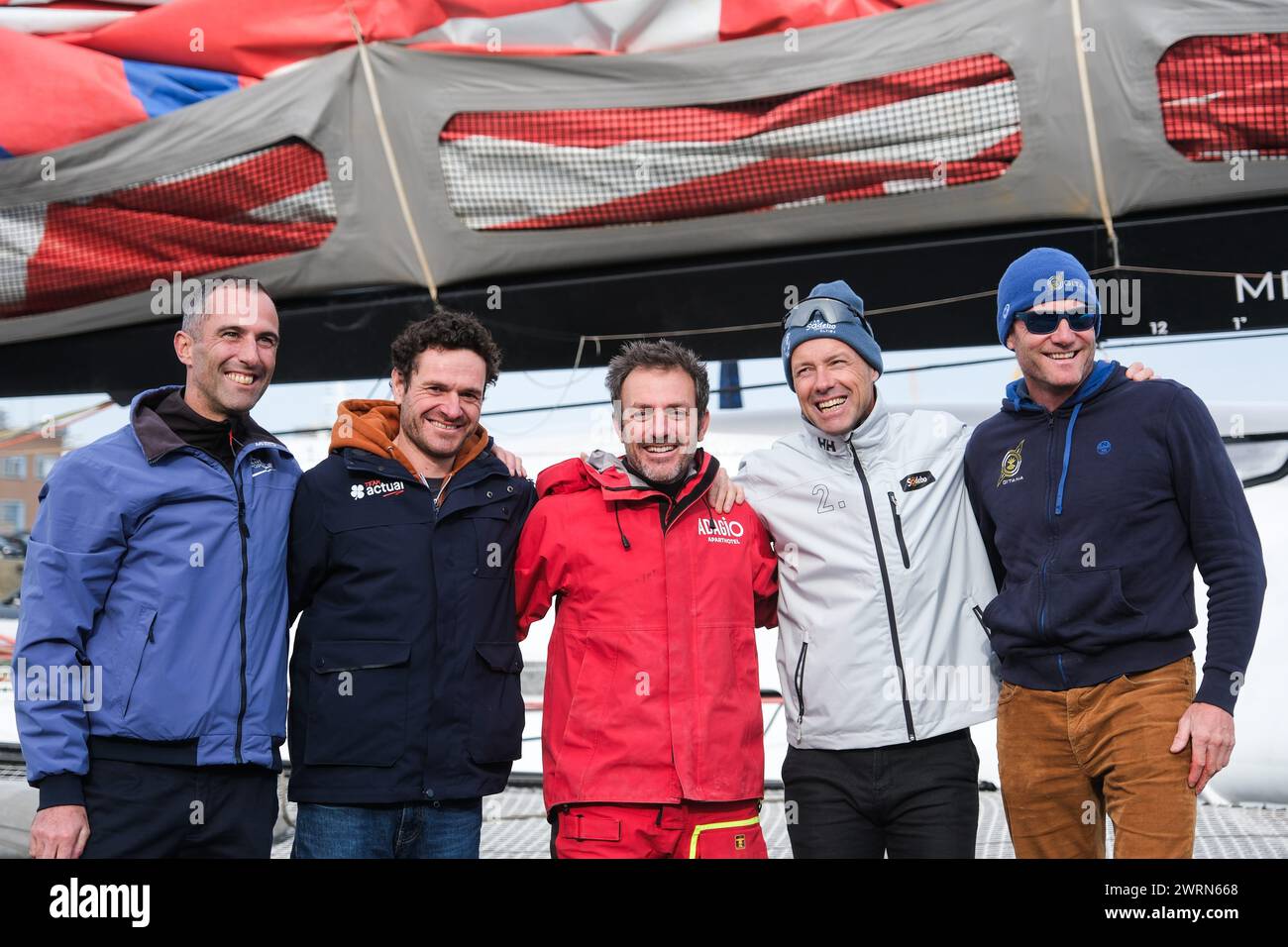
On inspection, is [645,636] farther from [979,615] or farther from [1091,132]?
[1091,132]

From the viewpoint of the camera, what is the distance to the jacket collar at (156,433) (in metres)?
2.09

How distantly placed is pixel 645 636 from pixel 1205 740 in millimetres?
967

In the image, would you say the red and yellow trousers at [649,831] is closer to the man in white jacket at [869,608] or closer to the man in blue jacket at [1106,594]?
the man in white jacket at [869,608]

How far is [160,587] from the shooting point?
2020 millimetres

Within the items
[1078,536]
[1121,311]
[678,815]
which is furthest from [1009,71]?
[678,815]

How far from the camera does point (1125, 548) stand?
1.94 m

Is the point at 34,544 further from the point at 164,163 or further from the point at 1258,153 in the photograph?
the point at 1258,153

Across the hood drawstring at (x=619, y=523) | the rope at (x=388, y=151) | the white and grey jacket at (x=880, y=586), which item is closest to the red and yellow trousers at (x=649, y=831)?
the white and grey jacket at (x=880, y=586)

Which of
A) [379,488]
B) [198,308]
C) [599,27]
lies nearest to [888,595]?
[379,488]

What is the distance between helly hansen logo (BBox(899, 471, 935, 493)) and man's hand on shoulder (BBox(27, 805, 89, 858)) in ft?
5.28

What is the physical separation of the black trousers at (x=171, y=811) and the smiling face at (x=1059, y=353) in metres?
1.64

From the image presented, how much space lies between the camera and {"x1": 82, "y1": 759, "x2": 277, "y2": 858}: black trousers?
192cm

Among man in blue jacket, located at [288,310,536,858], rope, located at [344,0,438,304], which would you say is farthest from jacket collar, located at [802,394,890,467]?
rope, located at [344,0,438,304]

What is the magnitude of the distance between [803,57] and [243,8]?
1812 millimetres
